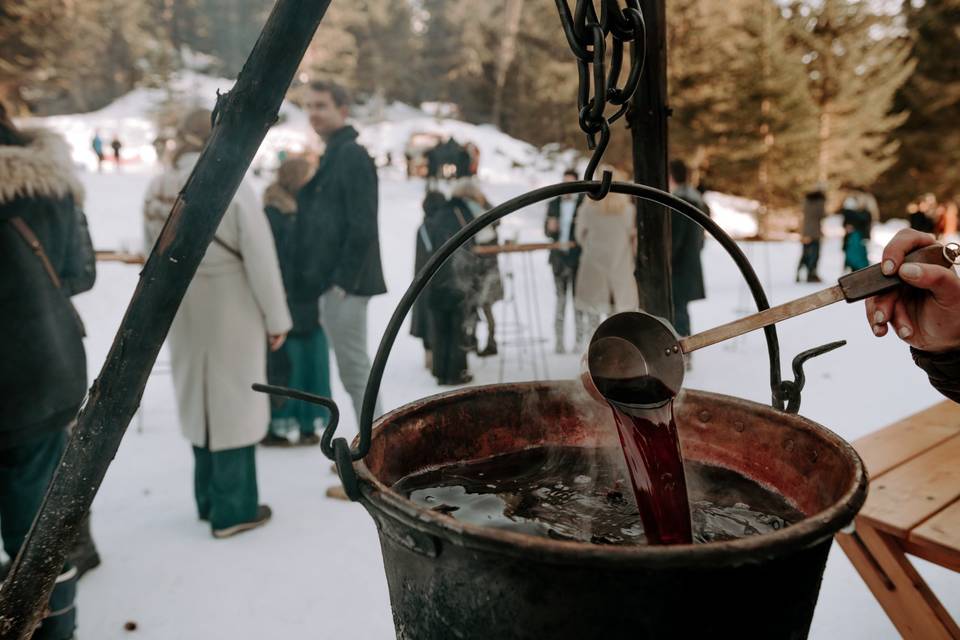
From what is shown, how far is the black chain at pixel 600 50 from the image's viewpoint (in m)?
1.17

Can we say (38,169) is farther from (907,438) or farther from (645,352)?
(907,438)

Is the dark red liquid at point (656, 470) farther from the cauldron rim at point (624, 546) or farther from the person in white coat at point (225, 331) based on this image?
the person in white coat at point (225, 331)

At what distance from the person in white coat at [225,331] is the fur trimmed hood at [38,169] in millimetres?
551

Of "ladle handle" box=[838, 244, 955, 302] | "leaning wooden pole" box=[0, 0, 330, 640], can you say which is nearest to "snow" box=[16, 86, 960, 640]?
"leaning wooden pole" box=[0, 0, 330, 640]

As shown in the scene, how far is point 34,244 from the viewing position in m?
2.47

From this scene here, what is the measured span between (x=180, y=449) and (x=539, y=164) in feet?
64.6

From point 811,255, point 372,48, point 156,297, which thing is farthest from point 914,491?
point 372,48

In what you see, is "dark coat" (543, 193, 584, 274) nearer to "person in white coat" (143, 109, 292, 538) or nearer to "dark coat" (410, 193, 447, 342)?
"dark coat" (410, 193, 447, 342)

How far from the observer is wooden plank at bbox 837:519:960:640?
2.27 metres

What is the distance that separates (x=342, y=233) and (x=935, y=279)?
3.25m

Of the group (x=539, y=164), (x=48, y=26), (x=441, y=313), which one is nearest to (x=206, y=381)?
(x=441, y=313)

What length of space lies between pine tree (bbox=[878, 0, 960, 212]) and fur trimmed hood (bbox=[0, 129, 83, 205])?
93.5ft

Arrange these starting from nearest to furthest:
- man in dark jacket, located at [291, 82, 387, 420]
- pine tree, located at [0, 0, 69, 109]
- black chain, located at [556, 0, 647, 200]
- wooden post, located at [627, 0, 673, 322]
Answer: black chain, located at [556, 0, 647, 200] → wooden post, located at [627, 0, 673, 322] → man in dark jacket, located at [291, 82, 387, 420] → pine tree, located at [0, 0, 69, 109]

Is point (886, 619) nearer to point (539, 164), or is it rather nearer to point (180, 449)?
point (180, 449)
